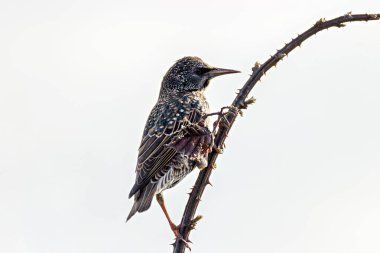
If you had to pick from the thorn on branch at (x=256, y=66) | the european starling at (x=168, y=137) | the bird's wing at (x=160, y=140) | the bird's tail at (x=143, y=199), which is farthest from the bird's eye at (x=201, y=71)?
the thorn on branch at (x=256, y=66)

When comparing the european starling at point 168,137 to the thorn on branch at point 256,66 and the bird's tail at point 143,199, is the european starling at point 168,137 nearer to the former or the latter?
the bird's tail at point 143,199

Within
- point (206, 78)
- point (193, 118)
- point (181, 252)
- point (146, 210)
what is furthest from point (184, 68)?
point (181, 252)

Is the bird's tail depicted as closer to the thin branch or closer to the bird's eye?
the thin branch

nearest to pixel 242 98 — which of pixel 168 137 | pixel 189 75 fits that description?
pixel 168 137

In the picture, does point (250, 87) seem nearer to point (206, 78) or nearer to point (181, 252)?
point (181, 252)

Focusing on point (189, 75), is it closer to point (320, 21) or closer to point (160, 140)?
point (160, 140)

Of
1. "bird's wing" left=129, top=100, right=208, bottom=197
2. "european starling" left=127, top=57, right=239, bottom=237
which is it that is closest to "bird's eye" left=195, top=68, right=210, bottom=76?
"european starling" left=127, top=57, right=239, bottom=237

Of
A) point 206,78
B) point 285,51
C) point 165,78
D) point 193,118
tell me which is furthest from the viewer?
point 165,78
